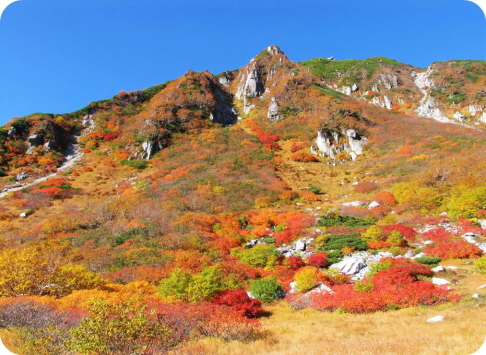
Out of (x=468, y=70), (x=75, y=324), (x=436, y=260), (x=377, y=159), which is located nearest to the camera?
(x=75, y=324)

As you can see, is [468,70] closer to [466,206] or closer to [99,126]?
[466,206]

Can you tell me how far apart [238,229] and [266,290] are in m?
9.35

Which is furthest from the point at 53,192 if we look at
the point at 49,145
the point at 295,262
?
Answer: the point at 295,262

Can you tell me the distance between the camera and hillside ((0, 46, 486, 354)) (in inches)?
316

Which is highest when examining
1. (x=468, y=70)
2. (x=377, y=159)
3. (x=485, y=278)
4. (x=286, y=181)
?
(x=468, y=70)

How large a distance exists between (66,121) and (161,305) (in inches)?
2245

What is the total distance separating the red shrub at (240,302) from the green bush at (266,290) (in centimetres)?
94

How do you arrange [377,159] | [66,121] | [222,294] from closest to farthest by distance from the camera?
1. [222,294]
2. [377,159]
3. [66,121]

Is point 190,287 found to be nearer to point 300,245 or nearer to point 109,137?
point 300,245

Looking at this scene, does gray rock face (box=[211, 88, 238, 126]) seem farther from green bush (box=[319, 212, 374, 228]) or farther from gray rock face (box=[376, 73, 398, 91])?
gray rock face (box=[376, 73, 398, 91])

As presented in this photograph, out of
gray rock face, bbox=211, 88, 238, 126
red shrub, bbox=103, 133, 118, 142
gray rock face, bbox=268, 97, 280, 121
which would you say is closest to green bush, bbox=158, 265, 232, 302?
red shrub, bbox=103, 133, 118, 142

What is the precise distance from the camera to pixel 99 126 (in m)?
55.4

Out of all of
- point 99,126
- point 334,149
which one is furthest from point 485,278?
point 99,126

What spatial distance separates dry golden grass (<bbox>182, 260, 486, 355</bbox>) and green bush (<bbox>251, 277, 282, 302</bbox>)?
1307 mm
